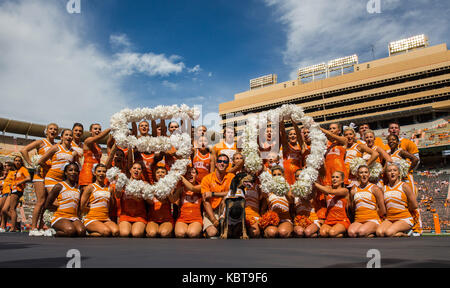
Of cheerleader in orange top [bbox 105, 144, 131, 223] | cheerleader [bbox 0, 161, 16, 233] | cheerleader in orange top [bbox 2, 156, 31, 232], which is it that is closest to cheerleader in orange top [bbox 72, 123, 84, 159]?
cheerleader in orange top [bbox 105, 144, 131, 223]

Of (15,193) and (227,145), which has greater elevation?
(227,145)

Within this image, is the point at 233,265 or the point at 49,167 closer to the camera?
the point at 233,265

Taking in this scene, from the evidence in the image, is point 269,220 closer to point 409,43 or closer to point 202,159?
point 202,159

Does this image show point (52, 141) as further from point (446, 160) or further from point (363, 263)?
point (446, 160)

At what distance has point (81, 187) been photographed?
7.50 m

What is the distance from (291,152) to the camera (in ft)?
25.2

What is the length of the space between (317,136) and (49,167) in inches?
225

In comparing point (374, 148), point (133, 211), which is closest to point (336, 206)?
point (374, 148)

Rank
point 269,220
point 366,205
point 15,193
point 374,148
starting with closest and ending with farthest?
point 269,220, point 366,205, point 374,148, point 15,193

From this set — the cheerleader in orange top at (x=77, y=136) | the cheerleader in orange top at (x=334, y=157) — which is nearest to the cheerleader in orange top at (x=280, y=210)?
the cheerleader in orange top at (x=334, y=157)

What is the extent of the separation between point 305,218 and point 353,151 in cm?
199

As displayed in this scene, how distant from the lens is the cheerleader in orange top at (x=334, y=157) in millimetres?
7363

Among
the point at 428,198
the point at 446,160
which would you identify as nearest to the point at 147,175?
the point at 428,198

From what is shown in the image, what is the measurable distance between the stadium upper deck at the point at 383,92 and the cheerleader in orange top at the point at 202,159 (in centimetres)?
4102
